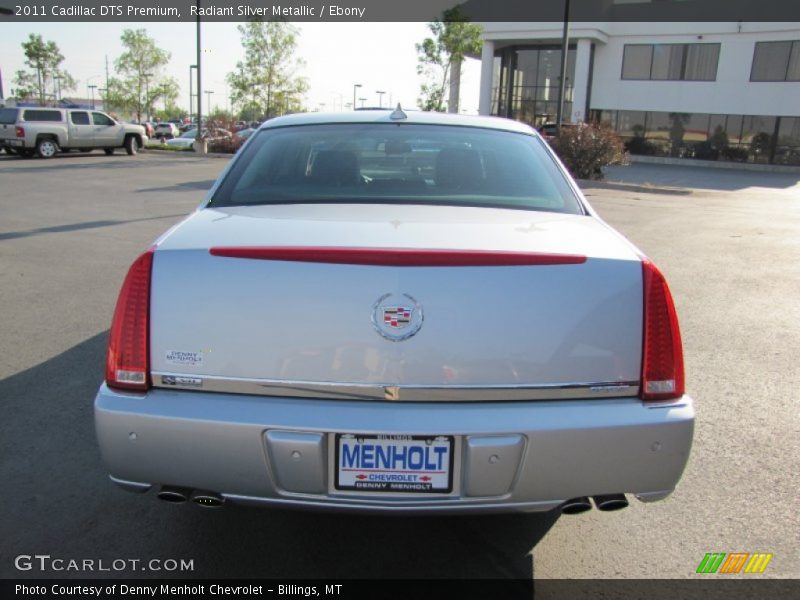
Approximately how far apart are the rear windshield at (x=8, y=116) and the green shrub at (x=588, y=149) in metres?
18.9

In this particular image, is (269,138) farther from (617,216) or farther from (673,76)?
(673,76)

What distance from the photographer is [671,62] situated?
128 feet

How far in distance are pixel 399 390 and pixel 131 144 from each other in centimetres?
2766

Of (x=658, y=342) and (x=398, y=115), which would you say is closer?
(x=658, y=342)

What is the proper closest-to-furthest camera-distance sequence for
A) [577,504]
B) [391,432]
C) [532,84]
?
1. [391,432]
2. [577,504]
3. [532,84]

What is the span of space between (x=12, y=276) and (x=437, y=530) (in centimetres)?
603

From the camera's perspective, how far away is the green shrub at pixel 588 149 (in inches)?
818

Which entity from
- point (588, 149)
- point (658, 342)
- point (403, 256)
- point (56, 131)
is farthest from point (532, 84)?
point (403, 256)

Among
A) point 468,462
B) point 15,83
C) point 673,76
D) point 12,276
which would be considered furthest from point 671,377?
point 15,83

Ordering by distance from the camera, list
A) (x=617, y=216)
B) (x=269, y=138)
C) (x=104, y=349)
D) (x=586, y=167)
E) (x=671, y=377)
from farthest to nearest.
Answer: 1. (x=586, y=167)
2. (x=617, y=216)
3. (x=104, y=349)
4. (x=269, y=138)
5. (x=671, y=377)

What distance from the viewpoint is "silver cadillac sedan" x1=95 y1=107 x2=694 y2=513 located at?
2146 mm

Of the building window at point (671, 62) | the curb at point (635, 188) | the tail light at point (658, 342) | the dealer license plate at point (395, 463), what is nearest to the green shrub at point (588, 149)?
the curb at point (635, 188)

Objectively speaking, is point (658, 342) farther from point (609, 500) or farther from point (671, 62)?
point (671, 62)

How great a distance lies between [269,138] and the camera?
3.50 meters
